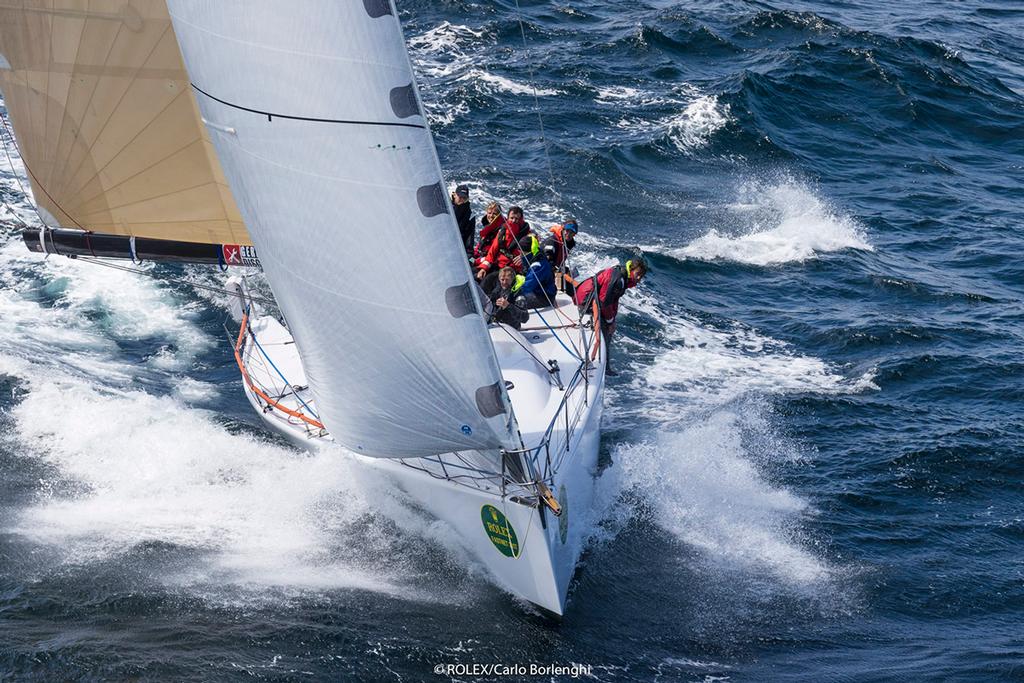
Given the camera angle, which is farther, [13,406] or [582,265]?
[582,265]

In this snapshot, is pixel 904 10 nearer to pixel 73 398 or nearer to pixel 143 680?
pixel 73 398

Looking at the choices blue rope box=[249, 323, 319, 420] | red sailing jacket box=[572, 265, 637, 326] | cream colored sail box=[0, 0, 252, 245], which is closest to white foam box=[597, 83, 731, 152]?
red sailing jacket box=[572, 265, 637, 326]

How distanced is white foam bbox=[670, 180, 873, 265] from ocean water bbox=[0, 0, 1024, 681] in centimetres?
8

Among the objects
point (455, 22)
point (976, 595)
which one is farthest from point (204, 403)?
point (455, 22)

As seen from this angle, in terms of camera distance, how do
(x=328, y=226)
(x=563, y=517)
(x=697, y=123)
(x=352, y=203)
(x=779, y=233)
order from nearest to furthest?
(x=352, y=203) → (x=328, y=226) → (x=563, y=517) → (x=779, y=233) → (x=697, y=123)

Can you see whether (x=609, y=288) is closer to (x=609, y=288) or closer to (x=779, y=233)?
(x=609, y=288)

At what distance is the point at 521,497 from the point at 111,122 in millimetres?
6049

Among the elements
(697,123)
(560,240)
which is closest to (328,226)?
(560,240)

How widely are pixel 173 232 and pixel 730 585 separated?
24.4 ft

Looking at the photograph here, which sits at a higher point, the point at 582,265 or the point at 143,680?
the point at 143,680

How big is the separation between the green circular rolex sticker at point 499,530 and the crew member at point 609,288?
11.5 ft

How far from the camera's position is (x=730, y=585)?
498 inches

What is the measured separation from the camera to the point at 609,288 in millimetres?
14703

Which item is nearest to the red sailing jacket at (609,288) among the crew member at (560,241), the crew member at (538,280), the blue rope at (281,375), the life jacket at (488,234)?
the crew member at (538,280)
